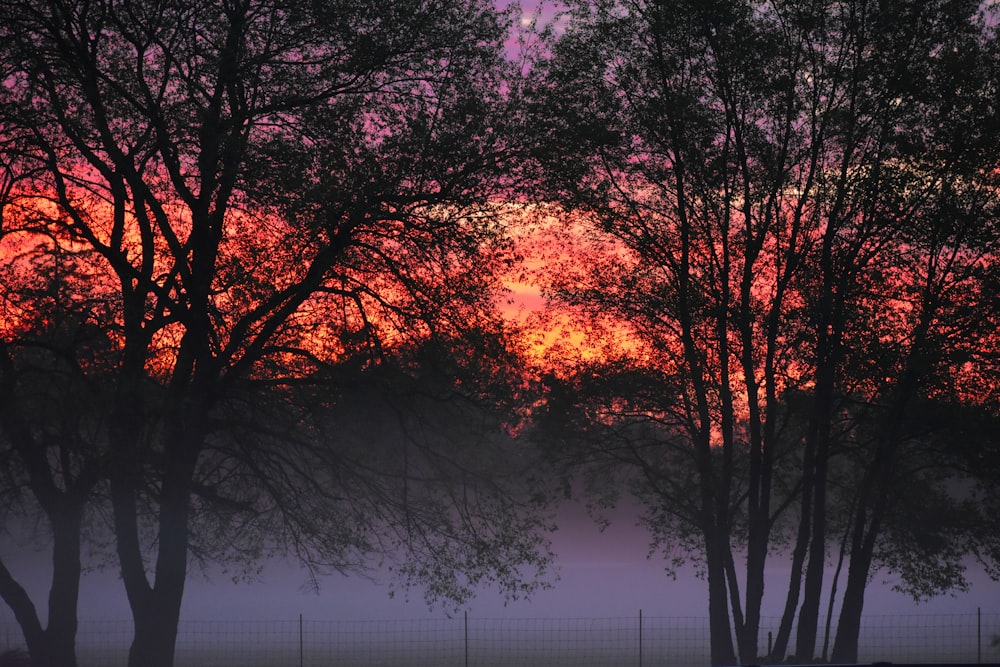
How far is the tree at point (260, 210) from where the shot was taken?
58.6 ft

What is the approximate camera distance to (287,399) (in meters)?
20.2

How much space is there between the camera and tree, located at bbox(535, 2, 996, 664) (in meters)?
20.1

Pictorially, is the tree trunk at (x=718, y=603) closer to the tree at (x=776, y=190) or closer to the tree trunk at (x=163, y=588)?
the tree at (x=776, y=190)

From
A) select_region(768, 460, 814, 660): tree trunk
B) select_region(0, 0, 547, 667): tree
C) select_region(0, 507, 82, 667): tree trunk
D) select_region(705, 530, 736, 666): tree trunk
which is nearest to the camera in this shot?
select_region(0, 0, 547, 667): tree

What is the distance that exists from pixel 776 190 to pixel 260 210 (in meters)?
9.26

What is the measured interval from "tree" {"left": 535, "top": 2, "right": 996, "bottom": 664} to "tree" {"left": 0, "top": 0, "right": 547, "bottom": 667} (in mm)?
2268

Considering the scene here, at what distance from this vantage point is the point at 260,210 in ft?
61.1

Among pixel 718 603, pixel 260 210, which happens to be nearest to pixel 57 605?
pixel 260 210

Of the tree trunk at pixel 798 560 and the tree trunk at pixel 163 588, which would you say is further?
the tree trunk at pixel 798 560

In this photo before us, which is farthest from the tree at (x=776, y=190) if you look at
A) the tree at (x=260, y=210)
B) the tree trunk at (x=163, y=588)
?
the tree trunk at (x=163, y=588)

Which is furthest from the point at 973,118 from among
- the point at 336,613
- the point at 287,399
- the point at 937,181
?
the point at 336,613

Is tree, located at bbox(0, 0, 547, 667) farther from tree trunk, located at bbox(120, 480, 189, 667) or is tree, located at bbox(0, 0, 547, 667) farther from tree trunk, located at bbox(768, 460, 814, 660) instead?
tree trunk, located at bbox(768, 460, 814, 660)

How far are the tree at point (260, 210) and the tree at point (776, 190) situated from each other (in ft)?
7.44

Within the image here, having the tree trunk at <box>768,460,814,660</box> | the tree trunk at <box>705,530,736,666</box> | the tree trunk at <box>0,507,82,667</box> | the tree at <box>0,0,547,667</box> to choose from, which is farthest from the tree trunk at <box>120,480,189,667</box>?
the tree trunk at <box>768,460,814,660</box>
